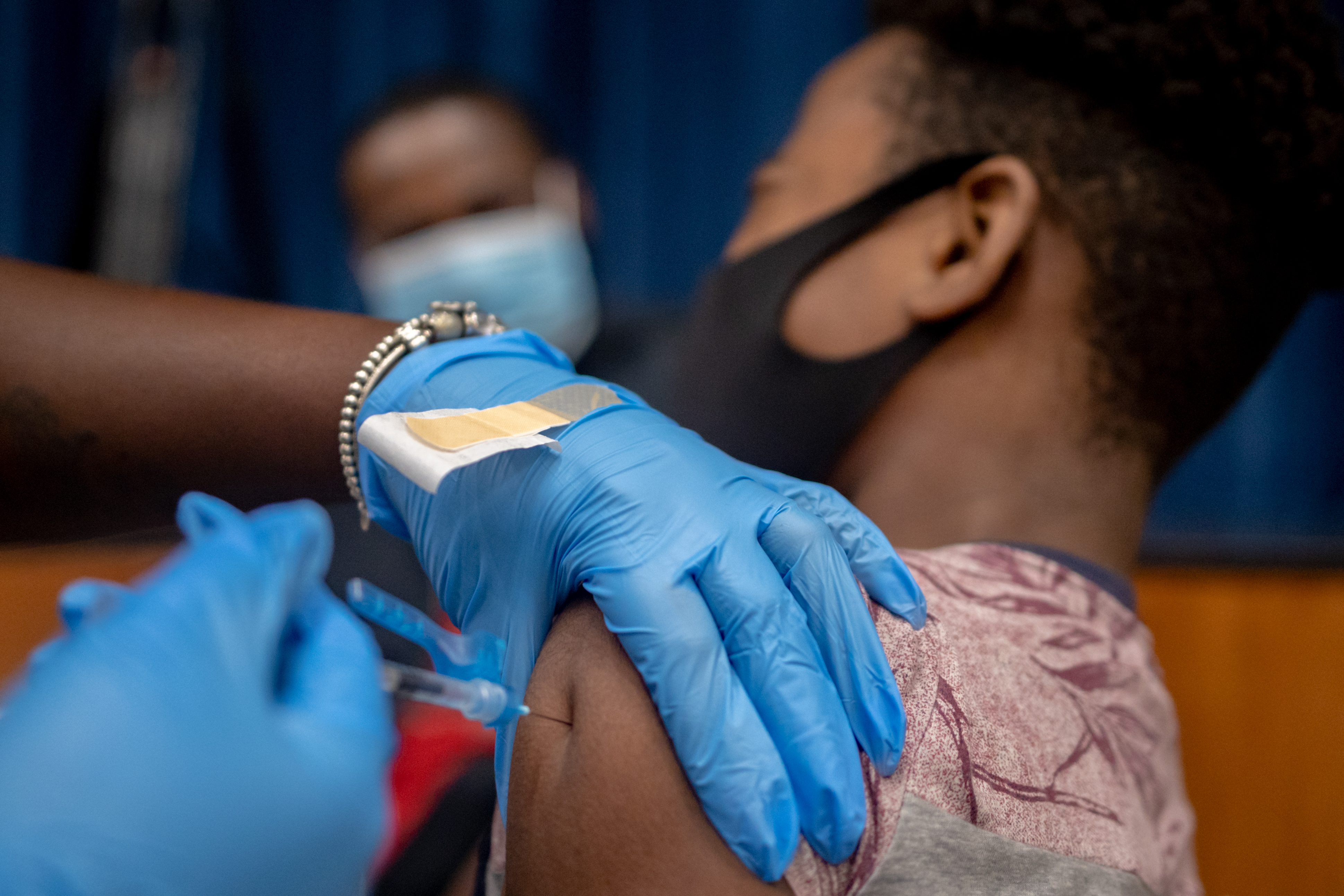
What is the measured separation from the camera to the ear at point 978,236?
863 mm

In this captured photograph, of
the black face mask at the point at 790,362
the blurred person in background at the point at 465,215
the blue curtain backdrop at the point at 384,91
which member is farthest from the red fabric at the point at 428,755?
the blue curtain backdrop at the point at 384,91

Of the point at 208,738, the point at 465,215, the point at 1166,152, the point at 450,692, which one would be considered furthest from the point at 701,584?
the point at 465,215

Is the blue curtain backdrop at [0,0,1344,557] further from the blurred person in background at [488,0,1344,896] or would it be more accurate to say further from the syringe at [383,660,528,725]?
the syringe at [383,660,528,725]

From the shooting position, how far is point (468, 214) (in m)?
2.28

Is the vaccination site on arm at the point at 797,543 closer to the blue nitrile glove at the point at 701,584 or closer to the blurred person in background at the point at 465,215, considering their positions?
the blue nitrile glove at the point at 701,584

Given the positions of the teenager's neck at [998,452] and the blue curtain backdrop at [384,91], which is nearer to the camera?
the teenager's neck at [998,452]

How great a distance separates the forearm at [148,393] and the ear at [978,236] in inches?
22.2

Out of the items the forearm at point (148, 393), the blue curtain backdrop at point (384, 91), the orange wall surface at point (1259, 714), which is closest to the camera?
the forearm at point (148, 393)

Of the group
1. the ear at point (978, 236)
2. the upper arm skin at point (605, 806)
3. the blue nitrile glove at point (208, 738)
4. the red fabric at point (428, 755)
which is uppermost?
the ear at point (978, 236)

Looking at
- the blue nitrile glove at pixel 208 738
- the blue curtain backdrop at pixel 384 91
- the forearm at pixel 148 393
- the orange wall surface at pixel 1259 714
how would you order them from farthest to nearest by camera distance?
the blue curtain backdrop at pixel 384 91 → the orange wall surface at pixel 1259 714 → the forearm at pixel 148 393 → the blue nitrile glove at pixel 208 738

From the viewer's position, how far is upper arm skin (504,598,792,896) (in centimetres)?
54

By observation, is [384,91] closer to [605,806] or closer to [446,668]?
[446,668]

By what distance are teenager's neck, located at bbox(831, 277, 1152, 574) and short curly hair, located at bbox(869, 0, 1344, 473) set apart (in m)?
0.05

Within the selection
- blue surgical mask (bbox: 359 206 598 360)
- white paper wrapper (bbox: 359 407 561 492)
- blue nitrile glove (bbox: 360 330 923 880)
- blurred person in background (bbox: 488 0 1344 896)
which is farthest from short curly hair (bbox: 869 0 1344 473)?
blue surgical mask (bbox: 359 206 598 360)
